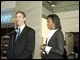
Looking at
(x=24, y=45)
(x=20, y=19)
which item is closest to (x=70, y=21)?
(x=20, y=19)

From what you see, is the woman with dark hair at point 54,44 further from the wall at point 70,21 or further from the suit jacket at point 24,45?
the wall at point 70,21

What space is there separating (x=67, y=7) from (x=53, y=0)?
0.50 metres

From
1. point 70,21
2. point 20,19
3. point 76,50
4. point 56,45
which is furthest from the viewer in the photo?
point 70,21

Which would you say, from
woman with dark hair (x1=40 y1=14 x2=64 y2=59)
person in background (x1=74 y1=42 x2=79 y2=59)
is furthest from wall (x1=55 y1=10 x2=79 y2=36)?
woman with dark hair (x1=40 y1=14 x2=64 y2=59)

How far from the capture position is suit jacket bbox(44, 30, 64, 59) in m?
1.49

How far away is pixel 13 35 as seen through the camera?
1667 millimetres

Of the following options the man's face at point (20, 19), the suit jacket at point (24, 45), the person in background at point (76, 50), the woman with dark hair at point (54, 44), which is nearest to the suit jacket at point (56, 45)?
the woman with dark hair at point (54, 44)

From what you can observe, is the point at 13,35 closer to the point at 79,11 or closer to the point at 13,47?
the point at 13,47

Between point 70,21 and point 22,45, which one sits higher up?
point 70,21

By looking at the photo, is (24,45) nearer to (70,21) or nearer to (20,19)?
(20,19)

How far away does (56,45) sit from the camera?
5.06ft

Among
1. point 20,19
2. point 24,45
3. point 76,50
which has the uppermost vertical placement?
point 20,19

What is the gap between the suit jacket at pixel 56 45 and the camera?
4.88 feet

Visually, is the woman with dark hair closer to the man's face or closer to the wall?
the man's face
